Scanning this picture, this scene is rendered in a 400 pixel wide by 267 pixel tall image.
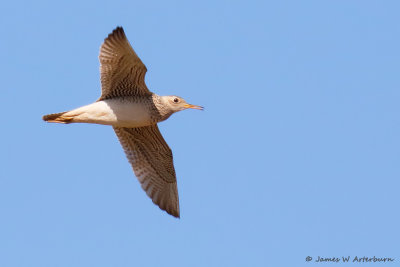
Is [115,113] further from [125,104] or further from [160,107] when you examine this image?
[160,107]

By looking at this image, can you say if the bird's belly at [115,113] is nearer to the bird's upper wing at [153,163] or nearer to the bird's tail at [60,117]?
the bird's tail at [60,117]

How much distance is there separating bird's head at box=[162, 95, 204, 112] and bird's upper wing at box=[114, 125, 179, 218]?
114 centimetres

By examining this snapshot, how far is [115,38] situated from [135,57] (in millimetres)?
527

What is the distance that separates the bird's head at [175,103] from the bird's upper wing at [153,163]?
114 cm

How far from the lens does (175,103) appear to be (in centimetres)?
1379

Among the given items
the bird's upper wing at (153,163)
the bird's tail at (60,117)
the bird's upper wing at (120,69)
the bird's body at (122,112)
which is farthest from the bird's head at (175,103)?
the bird's tail at (60,117)

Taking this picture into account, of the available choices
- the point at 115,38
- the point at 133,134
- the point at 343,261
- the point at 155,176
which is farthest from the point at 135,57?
the point at 343,261

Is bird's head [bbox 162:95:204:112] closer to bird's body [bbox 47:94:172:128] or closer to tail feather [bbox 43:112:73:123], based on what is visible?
bird's body [bbox 47:94:172:128]

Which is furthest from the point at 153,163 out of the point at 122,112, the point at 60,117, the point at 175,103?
the point at 60,117

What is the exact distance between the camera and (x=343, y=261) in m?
12.4

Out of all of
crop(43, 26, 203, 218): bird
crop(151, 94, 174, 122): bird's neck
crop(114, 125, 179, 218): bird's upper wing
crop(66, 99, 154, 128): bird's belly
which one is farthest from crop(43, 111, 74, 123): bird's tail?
crop(114, 125, 179, 218): bird's upper wing

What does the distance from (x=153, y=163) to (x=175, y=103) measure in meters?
2.13

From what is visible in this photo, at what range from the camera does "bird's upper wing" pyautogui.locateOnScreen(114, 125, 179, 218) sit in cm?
1490

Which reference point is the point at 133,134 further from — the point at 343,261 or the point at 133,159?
the point at 343,261
